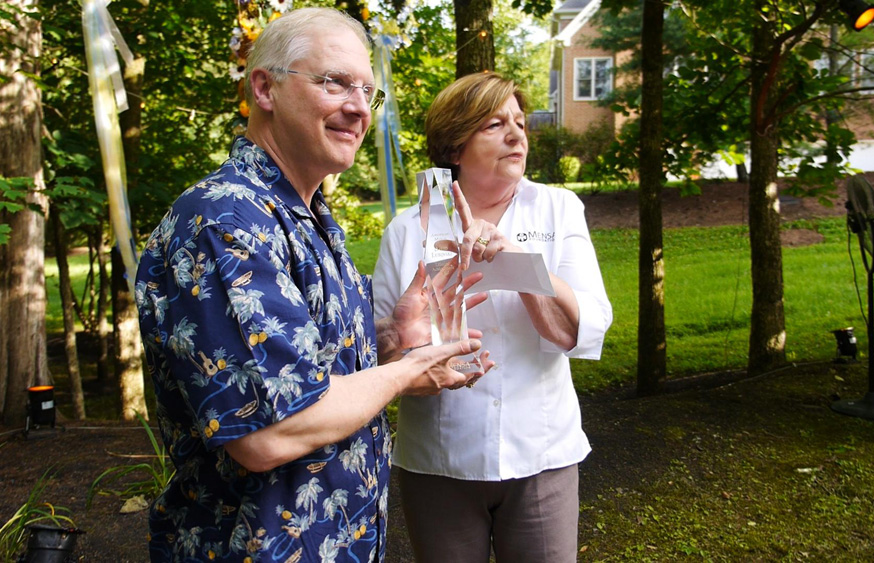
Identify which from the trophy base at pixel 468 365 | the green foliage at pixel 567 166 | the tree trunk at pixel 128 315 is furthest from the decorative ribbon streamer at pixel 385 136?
the green foliage at pixel 567 166

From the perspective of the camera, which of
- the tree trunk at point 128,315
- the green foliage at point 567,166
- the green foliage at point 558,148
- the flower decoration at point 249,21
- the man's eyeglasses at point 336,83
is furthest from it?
the green foliage at point 558,148

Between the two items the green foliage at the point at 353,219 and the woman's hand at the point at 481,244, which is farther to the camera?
Result: the green foliage at the point at 353,219

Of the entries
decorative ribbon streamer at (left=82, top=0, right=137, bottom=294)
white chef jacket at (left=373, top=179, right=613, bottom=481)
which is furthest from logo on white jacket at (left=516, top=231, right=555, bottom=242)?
decorative ribbon streamer at (left=82, top=0, right=137, bottom=294)

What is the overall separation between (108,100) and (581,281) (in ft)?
12.4

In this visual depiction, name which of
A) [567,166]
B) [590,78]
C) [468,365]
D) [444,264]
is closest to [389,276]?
[444,264]

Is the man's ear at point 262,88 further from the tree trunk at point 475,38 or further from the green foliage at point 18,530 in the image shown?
the tree trunk at point 475,38

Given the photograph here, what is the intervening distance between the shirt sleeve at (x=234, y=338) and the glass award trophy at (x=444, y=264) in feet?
1.93

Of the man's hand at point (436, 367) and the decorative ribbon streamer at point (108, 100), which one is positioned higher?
the decorative ribbon streamer at point (108, 100)

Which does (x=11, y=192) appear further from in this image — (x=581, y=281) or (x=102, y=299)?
(x=102, y=299)

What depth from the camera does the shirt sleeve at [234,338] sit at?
120 centimetres

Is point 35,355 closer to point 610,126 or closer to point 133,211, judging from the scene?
point 133,211

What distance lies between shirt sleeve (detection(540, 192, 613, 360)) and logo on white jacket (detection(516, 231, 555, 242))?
0.11 feet

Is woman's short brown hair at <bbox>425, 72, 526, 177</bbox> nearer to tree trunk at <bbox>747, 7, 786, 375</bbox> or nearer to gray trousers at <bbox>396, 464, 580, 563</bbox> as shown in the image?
gray trousers at <bbox>396, 464, 580, 563</bbox>

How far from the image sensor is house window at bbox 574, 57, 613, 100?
27.1 metres
